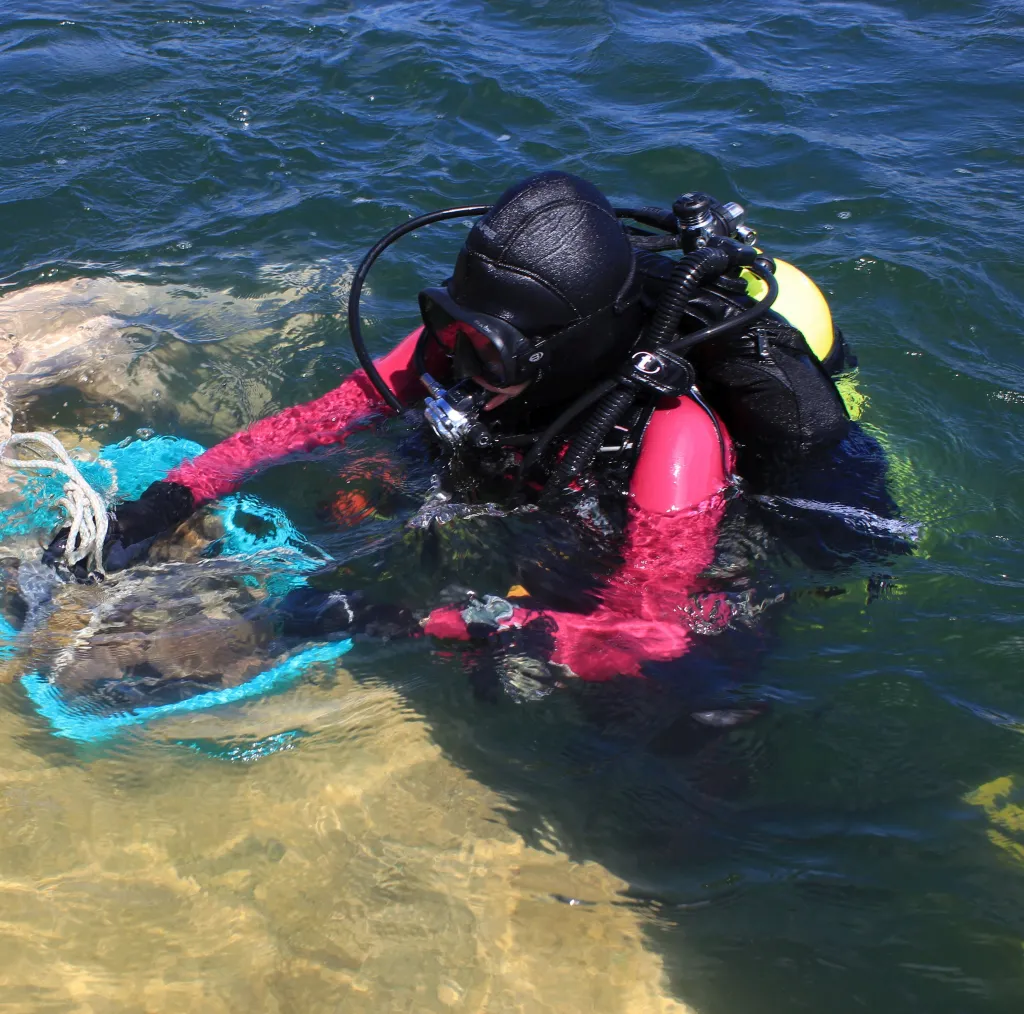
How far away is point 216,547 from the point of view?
140 inches

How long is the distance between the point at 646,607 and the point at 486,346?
937mm

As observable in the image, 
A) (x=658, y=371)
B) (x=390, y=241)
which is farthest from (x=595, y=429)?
(x=390, y=241)

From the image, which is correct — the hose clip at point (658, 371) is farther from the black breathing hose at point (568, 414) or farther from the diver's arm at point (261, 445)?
the diver's arm at point (261, 445)

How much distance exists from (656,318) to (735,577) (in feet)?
3.16

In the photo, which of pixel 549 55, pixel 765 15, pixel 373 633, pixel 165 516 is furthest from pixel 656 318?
pixel 765 15

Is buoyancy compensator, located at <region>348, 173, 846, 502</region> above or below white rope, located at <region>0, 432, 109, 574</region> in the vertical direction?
above

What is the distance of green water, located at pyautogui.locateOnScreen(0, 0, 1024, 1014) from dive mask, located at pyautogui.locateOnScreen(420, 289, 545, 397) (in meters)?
1.02

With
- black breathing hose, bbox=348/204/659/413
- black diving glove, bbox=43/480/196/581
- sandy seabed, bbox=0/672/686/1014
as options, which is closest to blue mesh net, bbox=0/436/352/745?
sandy seabed, bbox=0/672/686/1014

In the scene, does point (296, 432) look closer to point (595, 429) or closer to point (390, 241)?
point (390, 241)

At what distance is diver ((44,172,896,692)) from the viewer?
8.91 ft

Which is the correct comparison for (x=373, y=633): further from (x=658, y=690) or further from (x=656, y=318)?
(x=656, y=318)

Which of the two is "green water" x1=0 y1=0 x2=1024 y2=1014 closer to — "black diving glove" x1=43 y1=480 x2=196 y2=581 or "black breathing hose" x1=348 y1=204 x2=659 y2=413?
"black diving glove" x1=43 y1=480 x2=196 y2=581

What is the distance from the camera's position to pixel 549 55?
26.1 feet

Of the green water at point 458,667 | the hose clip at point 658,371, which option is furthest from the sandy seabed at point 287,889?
the hose clip at point 658,371
